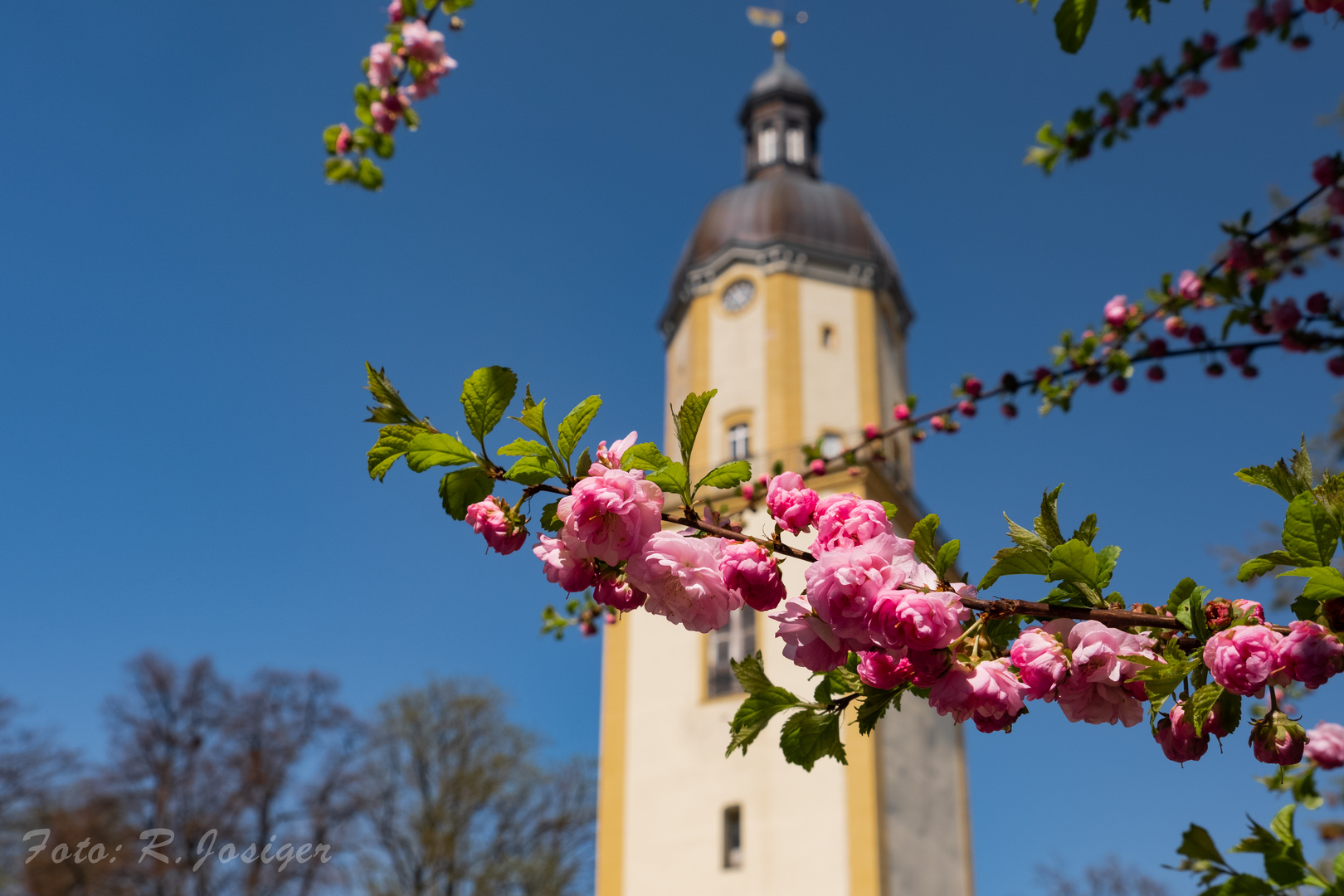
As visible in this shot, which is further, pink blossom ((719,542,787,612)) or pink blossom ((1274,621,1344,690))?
pink blossom ((719,542,787,612))

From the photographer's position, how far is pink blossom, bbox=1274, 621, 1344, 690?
1269 millimetres

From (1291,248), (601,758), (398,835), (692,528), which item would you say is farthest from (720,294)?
(692,528)

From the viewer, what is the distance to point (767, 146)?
27.1 meters

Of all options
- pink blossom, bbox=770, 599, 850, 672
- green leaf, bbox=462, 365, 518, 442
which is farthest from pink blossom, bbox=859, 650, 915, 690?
green leaf, bbox=462, 365, 518, 442

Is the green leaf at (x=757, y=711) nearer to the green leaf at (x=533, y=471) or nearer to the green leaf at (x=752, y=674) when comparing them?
the green leaf at (x=752, y=674)

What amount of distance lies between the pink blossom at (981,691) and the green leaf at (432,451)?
69 centimetres

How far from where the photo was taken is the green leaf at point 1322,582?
1281 millimetres

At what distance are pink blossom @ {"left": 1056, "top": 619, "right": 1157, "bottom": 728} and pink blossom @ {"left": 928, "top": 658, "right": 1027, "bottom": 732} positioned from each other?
0.26ft

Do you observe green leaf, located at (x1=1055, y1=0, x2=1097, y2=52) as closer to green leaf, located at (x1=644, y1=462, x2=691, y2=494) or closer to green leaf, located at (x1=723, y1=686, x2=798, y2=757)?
green leaf, located at (x1=644, y1=462, x2=691, y2=494)

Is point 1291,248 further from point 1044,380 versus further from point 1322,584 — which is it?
point 1322,584

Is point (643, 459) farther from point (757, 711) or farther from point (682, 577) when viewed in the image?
point (757, 711)

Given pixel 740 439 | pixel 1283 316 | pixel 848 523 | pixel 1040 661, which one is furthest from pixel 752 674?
pixel 740 439

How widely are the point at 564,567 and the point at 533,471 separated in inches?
5.4

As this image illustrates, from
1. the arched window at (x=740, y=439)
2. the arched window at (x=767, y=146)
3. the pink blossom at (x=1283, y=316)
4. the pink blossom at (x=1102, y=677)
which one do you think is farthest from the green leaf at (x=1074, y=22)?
the arched window at (x=767, y=146)
